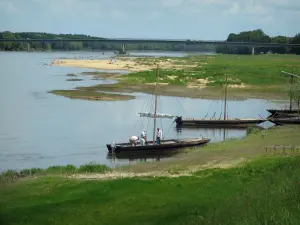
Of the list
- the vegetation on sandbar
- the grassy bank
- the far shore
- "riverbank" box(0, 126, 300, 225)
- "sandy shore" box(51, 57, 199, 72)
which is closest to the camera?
"riverbank" box(0, 126, 300, 225)

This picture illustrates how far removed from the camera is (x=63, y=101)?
225 ft

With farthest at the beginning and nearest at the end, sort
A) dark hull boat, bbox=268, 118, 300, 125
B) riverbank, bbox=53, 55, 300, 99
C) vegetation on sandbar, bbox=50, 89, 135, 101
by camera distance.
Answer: riverbank, bbox=53, 55, 300, 99 < vegetation on sandbar, bbox=50, 89, 135, 101 < dark hull boat, bbox=268, 118, 300, 125

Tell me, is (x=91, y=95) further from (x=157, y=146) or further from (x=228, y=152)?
(x=228, y=152)

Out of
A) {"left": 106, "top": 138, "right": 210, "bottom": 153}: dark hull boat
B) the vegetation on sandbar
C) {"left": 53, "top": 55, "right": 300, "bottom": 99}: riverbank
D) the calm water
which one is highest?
{"left": 53, "top": 55, "right": 300, "bottom": 99}: riverbank

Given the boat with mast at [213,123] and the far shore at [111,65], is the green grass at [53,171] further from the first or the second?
the far shore at [111,65]

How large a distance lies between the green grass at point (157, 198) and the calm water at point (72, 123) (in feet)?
Answer: 35.1

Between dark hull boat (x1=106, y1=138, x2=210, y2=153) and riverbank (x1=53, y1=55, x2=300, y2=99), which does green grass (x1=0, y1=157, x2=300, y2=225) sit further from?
riverbank (x1=53, y1=55, x2=300, y2=99)

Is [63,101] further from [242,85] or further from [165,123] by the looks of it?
[242,85]

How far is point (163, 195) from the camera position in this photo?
22.2 metres

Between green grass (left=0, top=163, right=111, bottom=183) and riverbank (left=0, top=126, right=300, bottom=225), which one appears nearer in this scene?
riverbank (left=0, top=126, right=300, bottom=225)

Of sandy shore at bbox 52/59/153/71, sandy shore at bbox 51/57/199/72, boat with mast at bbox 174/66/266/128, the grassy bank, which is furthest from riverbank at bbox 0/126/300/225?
sandy shore at bbox 52/59/153/71

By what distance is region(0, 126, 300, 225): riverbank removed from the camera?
47.9ft

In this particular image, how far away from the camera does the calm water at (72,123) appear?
125 ft

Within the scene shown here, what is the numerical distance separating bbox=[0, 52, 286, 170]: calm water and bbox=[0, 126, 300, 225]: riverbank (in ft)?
24.3
